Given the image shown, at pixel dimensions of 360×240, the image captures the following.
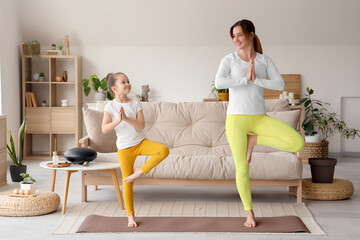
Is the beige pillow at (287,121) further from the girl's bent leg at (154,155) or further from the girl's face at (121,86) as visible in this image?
the girl's face at (121,86)

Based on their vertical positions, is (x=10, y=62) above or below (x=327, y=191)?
above

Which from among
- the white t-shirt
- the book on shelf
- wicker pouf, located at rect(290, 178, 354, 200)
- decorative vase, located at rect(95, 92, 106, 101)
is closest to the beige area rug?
wicker pouf, located at rect(290, 178, 354, 200)

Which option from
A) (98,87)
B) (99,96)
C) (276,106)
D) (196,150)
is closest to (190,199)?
(196,150)

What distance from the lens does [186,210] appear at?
14.2ft

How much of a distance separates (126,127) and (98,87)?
13.7ft

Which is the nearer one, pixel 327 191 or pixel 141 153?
pixel 141 153

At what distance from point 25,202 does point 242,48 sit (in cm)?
194

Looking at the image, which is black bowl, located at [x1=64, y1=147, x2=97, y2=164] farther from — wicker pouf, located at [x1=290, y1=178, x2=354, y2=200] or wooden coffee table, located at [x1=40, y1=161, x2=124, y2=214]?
wicker pouf, located at [x1=290, y1=178, x2=354, y2=200]

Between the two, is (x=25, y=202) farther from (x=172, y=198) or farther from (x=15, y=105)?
(x=15, y=105)

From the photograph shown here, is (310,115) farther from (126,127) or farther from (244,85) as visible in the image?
(126,127)

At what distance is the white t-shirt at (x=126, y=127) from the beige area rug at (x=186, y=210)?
766mm

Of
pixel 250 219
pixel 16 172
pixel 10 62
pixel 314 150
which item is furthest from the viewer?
pixel 314 150

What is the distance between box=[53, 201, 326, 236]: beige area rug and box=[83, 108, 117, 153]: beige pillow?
60cm

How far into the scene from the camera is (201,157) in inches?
181
